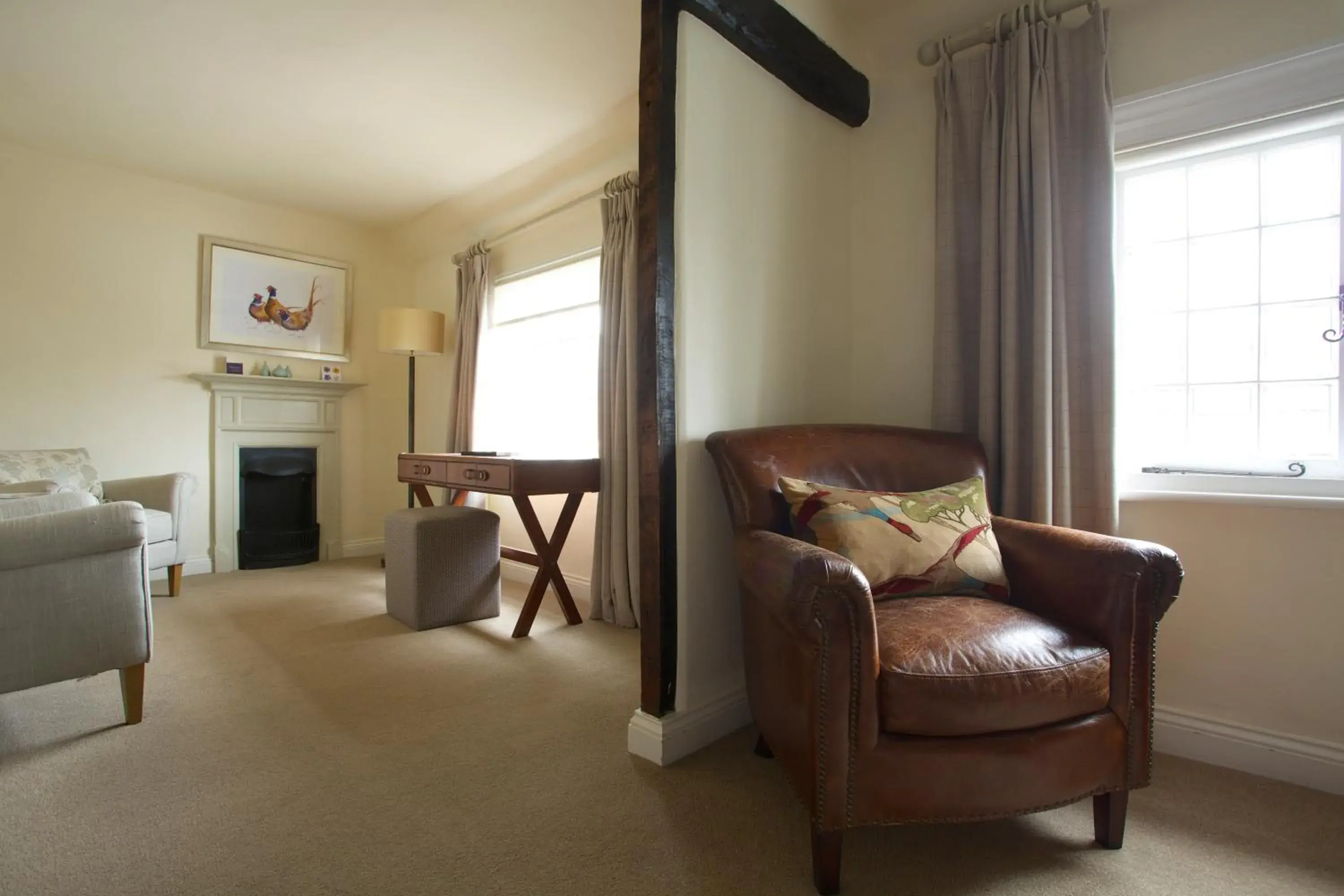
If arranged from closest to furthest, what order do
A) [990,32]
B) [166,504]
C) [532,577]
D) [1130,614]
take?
[1130,614], [990,32], [166,504], [532,577]

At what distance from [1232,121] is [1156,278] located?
448 millimetres

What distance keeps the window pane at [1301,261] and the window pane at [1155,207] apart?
22 cm

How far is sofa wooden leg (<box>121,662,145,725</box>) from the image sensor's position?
1.89 m

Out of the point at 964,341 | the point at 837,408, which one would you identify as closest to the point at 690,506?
the point at 837,408

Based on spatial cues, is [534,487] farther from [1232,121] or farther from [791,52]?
[1232,121]

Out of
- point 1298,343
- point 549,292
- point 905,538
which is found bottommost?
A: point 905,538

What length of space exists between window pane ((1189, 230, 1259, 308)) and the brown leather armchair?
1003mm

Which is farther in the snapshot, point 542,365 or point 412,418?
point 412,418

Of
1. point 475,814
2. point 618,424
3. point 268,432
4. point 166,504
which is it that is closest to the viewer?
point 475,814

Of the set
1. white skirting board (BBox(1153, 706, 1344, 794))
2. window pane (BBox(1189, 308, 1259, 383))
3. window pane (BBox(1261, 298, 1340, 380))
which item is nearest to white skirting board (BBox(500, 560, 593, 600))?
white skirting board (BBox(1153, 706, 1344, 794))

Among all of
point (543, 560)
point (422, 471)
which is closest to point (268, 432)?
point (422, 471)

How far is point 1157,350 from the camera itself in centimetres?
197

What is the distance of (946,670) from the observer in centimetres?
117

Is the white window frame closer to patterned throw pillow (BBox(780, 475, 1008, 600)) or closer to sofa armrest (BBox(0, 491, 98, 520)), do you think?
patterned throw pillow (BBox(780, 475, 1008, 600))
